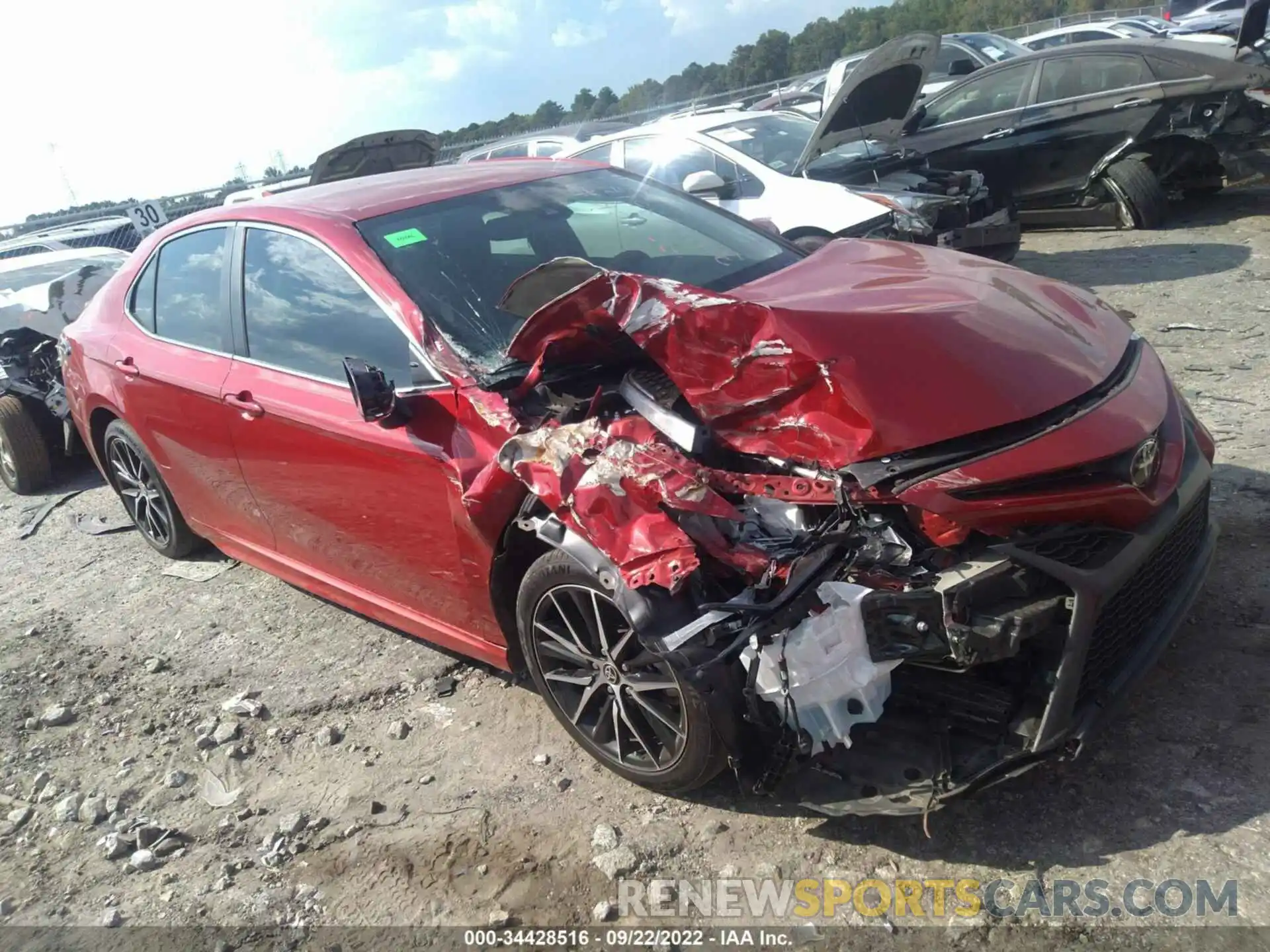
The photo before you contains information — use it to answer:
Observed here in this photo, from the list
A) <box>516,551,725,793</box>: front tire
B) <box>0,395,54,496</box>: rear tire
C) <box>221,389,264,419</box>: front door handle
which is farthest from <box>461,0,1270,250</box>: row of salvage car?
<box>0,395,54,496</box>: rear tire

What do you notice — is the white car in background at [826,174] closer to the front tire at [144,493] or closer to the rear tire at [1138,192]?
the rear tire at [1138,192]

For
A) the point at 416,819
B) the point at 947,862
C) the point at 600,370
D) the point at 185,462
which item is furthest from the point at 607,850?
the point at 185,462

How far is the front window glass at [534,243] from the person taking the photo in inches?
129

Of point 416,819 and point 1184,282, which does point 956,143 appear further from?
point 416,819

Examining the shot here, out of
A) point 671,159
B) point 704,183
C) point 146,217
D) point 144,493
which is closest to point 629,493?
point 144,493

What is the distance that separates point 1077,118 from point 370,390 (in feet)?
27.7

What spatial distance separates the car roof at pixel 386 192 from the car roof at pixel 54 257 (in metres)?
4.62

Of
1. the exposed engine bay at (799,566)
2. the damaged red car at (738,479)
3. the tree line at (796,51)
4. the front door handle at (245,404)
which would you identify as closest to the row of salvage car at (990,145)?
the damaged red car at (738,479)

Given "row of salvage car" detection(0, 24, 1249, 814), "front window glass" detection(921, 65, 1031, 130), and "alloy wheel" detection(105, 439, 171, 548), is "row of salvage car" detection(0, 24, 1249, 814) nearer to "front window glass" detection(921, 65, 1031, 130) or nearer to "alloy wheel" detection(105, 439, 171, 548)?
"alloy wheel" detection(105, 439, 171, 548)

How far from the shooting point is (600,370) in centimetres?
303

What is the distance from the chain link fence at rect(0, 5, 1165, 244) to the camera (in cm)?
1753

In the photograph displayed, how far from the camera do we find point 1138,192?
887cm

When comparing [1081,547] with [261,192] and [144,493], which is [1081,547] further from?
[261,192]

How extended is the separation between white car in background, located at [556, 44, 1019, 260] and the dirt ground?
2709 millimetres
